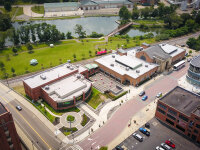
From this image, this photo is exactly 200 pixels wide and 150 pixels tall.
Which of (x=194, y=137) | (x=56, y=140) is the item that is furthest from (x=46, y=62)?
(x=194, y=137)

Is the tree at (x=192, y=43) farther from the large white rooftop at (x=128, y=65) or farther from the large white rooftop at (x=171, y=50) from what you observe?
the large white rooftop at (x=128, y=65)

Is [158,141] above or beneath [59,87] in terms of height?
beneath

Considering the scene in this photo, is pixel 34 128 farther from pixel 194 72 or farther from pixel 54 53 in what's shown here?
pixel 194 72

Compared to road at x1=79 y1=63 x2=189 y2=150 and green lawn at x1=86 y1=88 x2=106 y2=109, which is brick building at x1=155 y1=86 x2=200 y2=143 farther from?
green lawn at x1=86 y1=88 x2=106 y2=109

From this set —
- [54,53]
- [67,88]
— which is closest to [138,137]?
[67,88]

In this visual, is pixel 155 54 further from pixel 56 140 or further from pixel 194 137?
pixel 56 140

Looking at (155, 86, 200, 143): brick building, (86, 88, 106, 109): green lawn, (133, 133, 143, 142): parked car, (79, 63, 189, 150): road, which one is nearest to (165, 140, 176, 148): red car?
(155, 86, 200, 143): brick building
